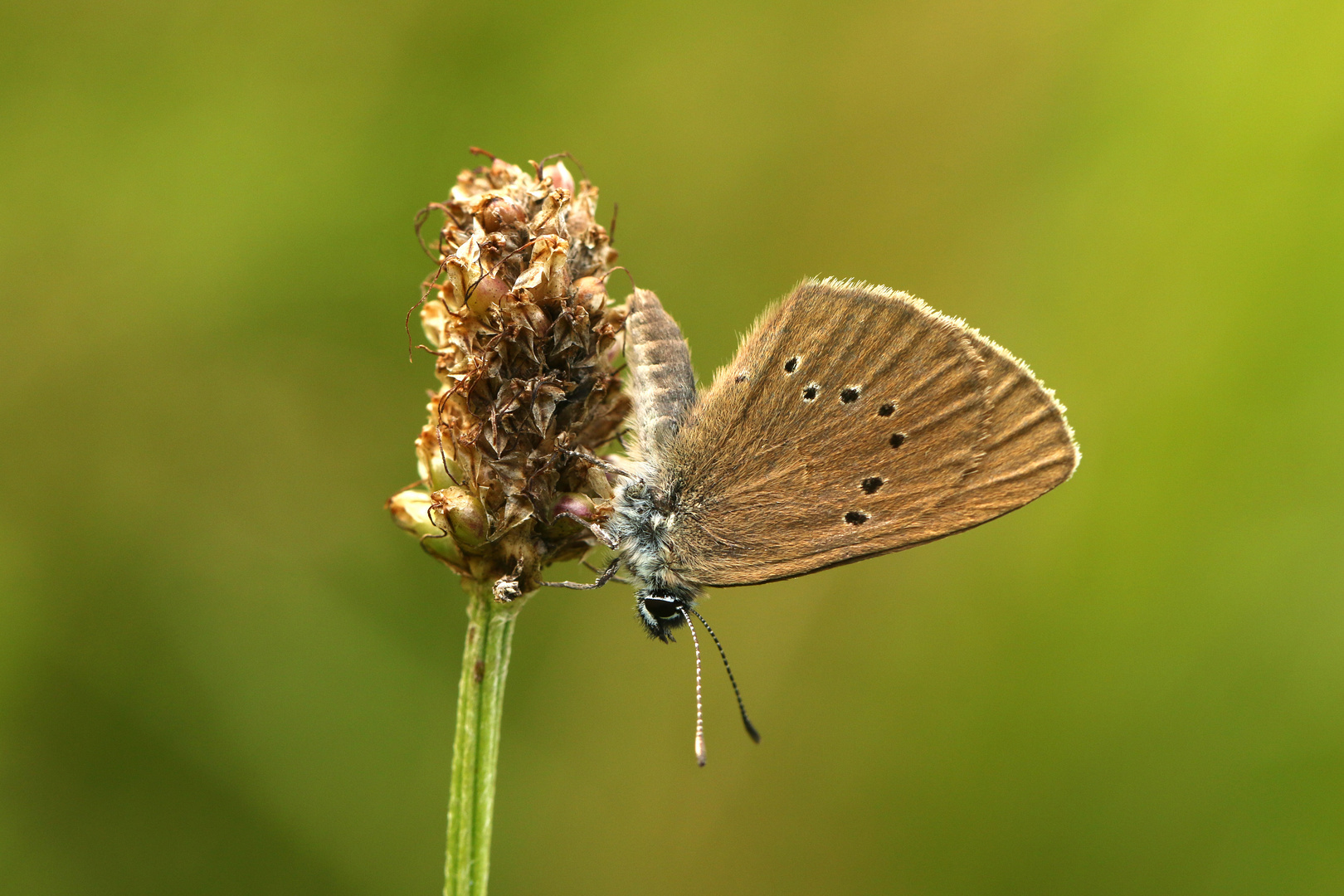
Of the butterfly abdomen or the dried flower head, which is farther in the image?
the butterfly abdomen

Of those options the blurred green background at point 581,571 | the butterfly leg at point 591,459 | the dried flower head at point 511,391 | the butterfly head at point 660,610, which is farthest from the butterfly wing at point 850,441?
the blurred green background at point 581,571

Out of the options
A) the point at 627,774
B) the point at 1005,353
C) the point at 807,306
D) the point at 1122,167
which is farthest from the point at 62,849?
the point at 1122,167

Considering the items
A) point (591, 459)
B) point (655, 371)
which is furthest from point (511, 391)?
point (655, 371)

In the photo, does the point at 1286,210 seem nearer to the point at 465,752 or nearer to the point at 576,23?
the point at 576,23

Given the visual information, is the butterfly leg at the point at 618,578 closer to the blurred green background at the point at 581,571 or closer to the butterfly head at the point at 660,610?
the butterfly head at the point at 660,610

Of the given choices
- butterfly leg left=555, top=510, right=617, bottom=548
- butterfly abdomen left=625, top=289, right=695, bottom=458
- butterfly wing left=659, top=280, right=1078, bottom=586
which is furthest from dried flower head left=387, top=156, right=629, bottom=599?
butterfly wing left=659, top=280, right=1078, bottom=586

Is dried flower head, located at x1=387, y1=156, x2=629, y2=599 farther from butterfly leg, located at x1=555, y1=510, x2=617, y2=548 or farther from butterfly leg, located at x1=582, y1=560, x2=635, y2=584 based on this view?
butterfly leg, located at x1=582, y1=560, x2=635, y2=584

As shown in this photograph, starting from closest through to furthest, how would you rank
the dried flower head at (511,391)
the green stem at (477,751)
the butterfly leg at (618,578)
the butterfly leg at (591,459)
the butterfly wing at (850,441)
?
the green stem at (477,751) → the dried flower head at (511,391) → the butterfly leg at (591,459) → the butterfly wing at (850,441) → the butterfly leg at (618,578)
